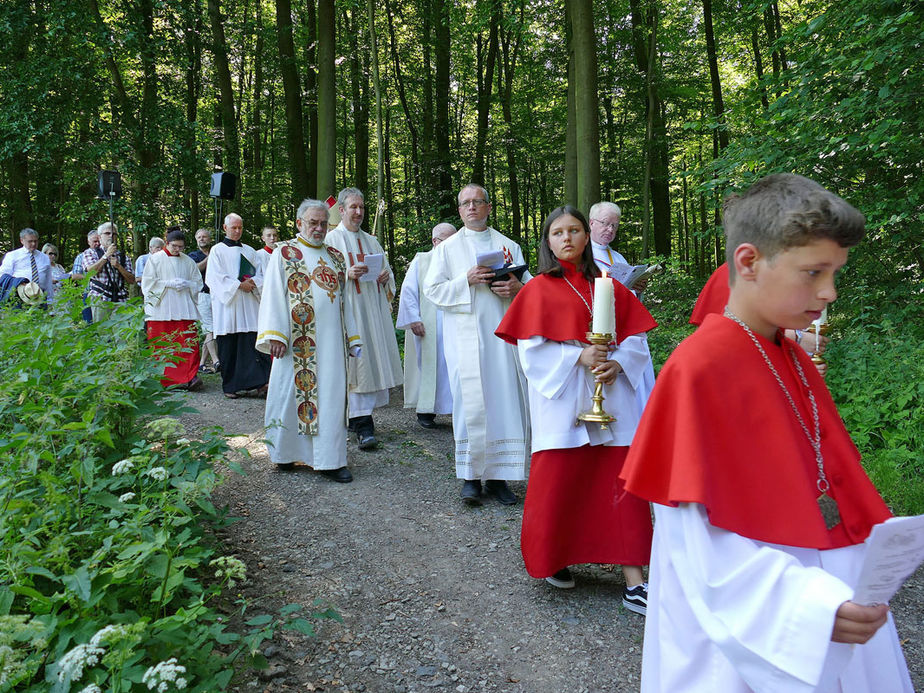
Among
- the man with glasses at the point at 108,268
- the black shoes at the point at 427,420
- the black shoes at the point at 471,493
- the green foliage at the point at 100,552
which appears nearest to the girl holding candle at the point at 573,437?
the green foliage at the point at 100,552

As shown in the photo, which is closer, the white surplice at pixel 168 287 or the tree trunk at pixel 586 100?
the tree trunk at pixel 586 100

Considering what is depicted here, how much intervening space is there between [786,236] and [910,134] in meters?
6.16

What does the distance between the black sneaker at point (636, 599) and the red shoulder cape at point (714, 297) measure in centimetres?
151

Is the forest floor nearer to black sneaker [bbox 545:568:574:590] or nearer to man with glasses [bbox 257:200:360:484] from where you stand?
black sneaker [bbox 545:568:574:590]

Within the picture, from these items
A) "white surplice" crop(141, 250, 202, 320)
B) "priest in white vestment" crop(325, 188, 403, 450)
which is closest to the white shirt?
"white surplice" crop(141, 250, 202, 320)

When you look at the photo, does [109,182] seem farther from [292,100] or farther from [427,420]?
[427,420]

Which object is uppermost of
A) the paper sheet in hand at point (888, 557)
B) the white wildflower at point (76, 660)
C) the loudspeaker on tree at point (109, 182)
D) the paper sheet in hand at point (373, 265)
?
the loudspeaker on tree at point (109, 182)

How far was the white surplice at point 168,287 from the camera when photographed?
1014 cm

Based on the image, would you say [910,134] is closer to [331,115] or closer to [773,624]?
[773,624]

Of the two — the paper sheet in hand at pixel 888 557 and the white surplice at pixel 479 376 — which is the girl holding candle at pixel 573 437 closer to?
the white surplice at pixel 479 376

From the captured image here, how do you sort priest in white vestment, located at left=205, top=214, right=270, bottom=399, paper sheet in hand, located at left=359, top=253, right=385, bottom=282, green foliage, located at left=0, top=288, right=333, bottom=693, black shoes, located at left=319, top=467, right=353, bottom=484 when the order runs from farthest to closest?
priest in white vestment, located at left=205, top=214, right=270, bottom=399, paper sheet in hand, located at left=359, top=253, right=385, bottom=282, black shoes, located at left=319, top=467, right=353, bottom=484, green foliage, located at left=0, top=288, right=333, bottom=693

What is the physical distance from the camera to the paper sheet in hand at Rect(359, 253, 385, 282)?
6968mm

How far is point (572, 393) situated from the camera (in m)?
3.71

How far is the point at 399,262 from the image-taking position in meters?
17.2
